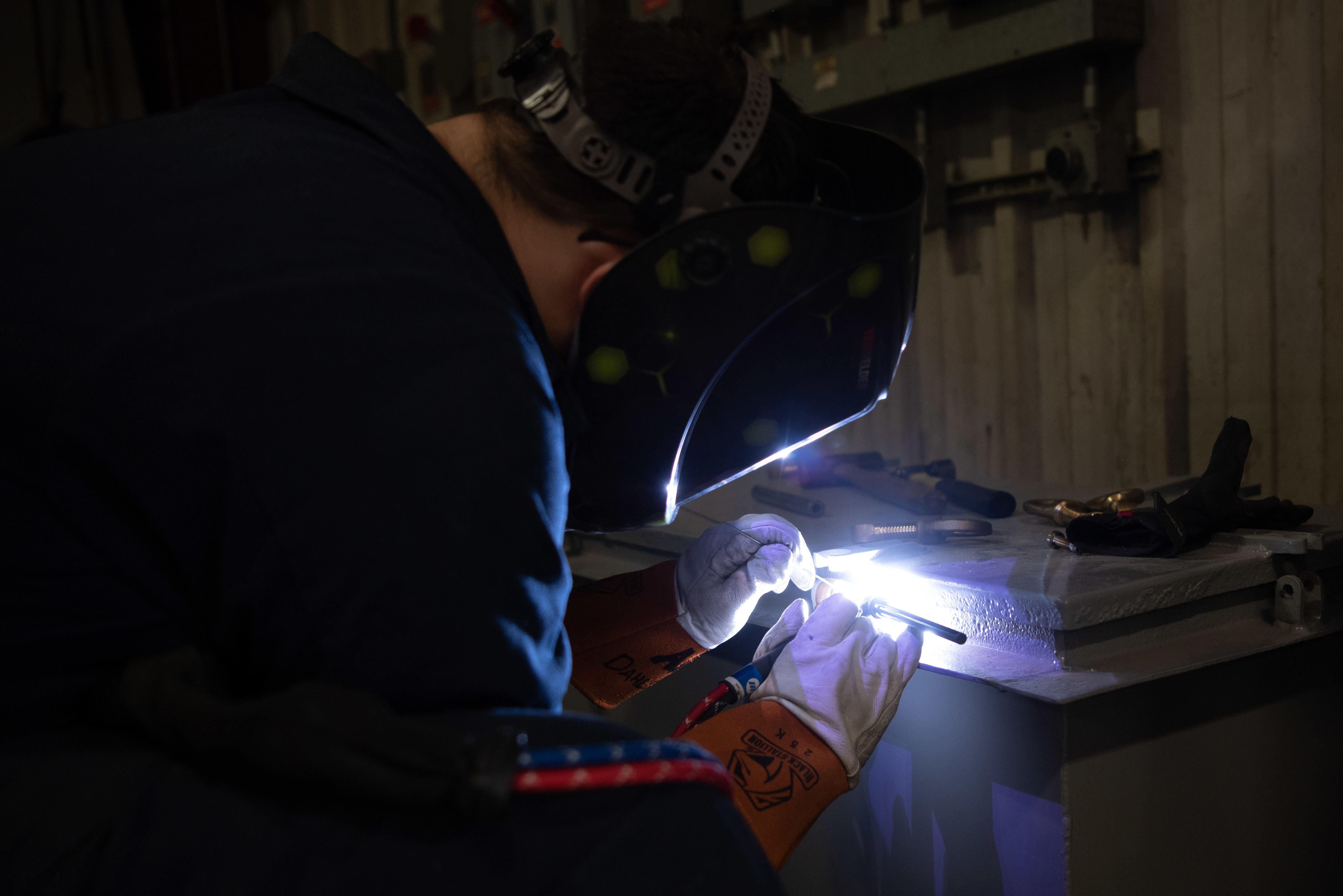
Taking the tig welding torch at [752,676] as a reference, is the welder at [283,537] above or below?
above

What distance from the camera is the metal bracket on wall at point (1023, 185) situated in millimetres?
2322

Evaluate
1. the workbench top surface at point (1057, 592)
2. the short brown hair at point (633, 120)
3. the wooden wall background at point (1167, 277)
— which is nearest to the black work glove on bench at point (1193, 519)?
the workbench top surface at point (1057, 592)

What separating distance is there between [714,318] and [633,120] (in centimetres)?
19

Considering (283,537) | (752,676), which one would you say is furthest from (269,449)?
(752,676)

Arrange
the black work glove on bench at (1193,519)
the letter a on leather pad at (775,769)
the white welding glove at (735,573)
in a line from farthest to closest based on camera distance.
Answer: the white welding glove at (735,573), the black work glove on bench at (1193,519), the letter a on leather pad at (775,769)

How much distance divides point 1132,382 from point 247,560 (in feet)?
8.15

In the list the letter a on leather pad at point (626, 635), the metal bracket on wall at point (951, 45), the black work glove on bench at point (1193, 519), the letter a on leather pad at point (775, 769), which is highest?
the metal bracket on wall at point (951, 45)

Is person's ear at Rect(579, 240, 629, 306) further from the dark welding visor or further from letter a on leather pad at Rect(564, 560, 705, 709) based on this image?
letter a on leather pad at Rect(564, 560, 705, 709)

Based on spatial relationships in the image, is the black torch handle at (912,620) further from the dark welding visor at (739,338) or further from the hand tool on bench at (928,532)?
the dark welding visor at (739,338)

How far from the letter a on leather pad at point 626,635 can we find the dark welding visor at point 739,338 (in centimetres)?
42

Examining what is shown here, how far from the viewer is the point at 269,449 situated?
49cm

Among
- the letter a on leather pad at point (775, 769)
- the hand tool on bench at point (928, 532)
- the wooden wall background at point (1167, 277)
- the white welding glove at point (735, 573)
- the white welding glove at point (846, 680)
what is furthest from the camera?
the wooden wall background at point (1167, 277)

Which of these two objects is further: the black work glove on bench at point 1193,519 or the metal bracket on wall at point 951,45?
the metal bracket on wall at point 951,45

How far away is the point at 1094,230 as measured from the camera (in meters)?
2.47
